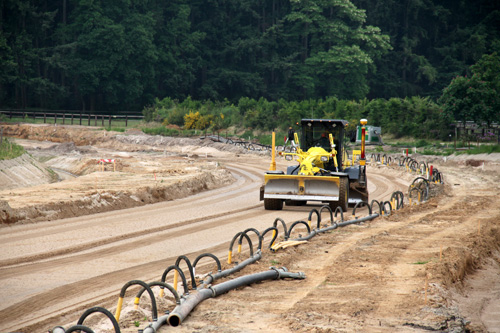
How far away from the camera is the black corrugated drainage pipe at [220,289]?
7.64 metres

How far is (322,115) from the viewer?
55.2 m

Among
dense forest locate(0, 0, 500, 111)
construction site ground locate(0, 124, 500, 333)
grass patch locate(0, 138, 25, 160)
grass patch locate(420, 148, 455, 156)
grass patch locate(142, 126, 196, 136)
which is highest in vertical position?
dense forest locate(0, 0, 500, 111)

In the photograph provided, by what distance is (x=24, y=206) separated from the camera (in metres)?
16.6

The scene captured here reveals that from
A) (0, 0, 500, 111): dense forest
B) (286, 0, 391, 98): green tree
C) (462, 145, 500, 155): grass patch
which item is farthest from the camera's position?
(286, 0, 391, 98): green tree

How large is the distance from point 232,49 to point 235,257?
67705 millimetres

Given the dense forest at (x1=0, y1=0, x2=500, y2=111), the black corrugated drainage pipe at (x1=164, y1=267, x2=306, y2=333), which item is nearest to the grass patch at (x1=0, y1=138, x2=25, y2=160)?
the black corrugated drainage pipe at (x1=164, y1=267, x2=306, y2=333)

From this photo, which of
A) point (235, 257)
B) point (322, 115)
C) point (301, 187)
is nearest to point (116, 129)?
point (322, 115)

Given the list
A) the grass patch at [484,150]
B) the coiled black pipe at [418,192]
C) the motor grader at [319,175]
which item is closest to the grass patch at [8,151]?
the motor grader at [319,175]

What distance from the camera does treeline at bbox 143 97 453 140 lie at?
153ft

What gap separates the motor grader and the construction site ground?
61 cm

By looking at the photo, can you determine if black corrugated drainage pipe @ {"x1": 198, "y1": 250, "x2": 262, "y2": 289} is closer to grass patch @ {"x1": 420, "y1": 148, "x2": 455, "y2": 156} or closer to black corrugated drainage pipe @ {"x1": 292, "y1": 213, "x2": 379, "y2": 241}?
black corrugated drainage pipe @ {"x1": 292, "y1": 213, "x2": 379, "y2": 241}

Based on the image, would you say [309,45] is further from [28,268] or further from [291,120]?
[28,268]

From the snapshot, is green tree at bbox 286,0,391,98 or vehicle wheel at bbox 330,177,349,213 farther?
green tree at bbox 286,0,391,98

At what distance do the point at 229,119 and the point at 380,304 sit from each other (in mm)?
48331
